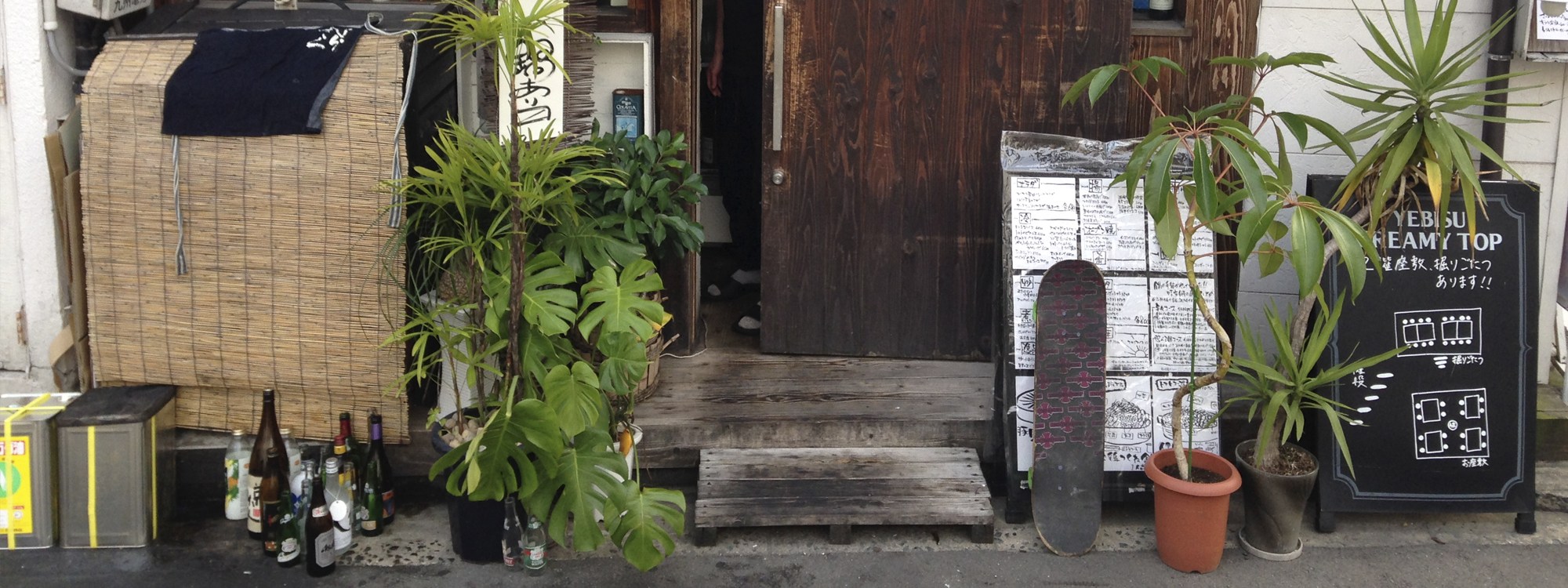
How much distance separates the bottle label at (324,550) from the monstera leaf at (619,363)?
3.74 ft

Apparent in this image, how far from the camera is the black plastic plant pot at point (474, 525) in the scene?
4.55 m

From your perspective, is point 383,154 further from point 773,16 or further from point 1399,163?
point 1399,163

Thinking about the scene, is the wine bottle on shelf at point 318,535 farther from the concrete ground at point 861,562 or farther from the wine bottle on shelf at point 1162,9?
the wine bottle on shelf at point 1162,9

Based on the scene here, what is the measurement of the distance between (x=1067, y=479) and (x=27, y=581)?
3.71m

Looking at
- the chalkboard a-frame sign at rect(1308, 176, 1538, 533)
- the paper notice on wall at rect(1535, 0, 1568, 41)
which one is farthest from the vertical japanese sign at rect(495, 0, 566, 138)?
the paper notice on wall at rect(1535, 0, 1568, 41)

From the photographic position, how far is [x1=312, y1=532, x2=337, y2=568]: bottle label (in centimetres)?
448

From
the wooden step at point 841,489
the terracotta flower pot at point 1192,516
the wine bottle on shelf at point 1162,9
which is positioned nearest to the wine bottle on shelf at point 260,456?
the wooden step at point 841,489

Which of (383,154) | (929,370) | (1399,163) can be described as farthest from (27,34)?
(1399,163)

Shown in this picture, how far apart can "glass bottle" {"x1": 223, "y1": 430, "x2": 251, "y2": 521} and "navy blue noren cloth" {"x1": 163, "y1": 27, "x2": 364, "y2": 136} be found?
117 centimetres

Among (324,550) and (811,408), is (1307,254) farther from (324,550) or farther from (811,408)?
(324,550)

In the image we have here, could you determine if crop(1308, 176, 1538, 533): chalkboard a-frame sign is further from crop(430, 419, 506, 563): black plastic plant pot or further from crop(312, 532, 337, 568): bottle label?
crop(312, 532, 337, 568): bottle label

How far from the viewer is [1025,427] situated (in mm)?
4867

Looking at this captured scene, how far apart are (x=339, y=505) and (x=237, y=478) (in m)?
0.55

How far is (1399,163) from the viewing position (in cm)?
443
